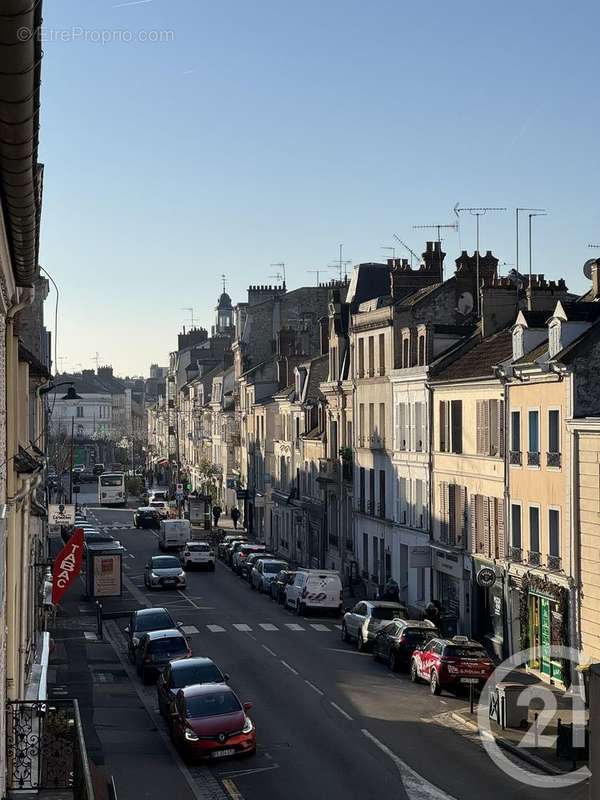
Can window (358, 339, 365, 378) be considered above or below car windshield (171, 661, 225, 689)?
above

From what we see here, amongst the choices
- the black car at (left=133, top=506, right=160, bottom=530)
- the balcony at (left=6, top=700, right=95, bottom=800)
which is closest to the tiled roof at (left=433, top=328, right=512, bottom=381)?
the balcony at (left=6, top=700, right=95, bottom=800)

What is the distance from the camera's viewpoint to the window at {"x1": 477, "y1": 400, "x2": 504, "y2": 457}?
3834cm

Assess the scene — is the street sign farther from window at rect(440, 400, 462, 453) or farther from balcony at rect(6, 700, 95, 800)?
balcony at rect(6, 700, 95, 800)

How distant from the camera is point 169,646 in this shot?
110 ft

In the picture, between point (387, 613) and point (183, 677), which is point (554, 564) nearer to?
point (387, 613)

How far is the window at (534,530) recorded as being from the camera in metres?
35.2

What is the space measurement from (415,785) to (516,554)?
1501cm

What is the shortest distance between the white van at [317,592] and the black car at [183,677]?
61.9 ft

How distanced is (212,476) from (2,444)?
303 feet

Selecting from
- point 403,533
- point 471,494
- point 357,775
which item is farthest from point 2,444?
point 403,533

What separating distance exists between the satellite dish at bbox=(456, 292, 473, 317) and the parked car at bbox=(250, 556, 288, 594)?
14.7 meters

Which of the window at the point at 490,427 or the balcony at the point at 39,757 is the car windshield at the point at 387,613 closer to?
the window at the point at 490,427

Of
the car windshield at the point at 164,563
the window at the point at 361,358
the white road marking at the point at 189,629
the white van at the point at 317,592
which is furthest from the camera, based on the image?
the car windshield at the point at 164,563

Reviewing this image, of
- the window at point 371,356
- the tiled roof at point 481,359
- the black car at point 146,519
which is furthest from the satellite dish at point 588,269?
the black car at point 146,519
